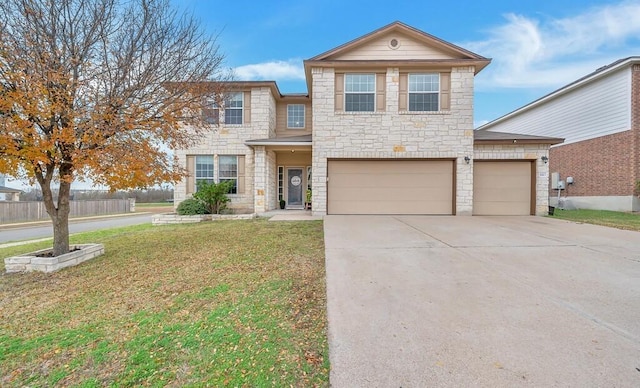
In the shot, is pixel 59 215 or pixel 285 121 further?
pixel 285 121

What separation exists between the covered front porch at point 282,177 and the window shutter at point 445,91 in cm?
548

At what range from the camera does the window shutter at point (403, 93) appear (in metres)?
11.2

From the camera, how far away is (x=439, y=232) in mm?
7613

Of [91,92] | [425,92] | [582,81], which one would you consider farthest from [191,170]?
[582,81]

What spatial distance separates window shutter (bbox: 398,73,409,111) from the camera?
11.2 m

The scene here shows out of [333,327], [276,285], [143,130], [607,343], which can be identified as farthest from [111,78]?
[607,343]

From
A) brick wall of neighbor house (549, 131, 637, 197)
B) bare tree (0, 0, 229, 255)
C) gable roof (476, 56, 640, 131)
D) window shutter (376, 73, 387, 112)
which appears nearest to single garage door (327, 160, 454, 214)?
window shutter (376, 73, 387, 112)

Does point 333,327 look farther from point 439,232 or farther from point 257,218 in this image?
point 257,218

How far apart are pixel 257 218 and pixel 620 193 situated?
17.0 meters

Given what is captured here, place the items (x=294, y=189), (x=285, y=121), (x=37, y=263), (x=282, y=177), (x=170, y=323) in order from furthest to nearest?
(x=285, y=121) < (x=294, y=189) < (x=282, y=177) < (x=37, y=263) < (x=170, y=323)

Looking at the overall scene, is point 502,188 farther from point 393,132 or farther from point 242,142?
point 242,142

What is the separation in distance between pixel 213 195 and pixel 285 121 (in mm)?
5765

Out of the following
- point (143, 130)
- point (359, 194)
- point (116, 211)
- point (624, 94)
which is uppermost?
point (624, 94)

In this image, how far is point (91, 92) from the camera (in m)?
5.29
